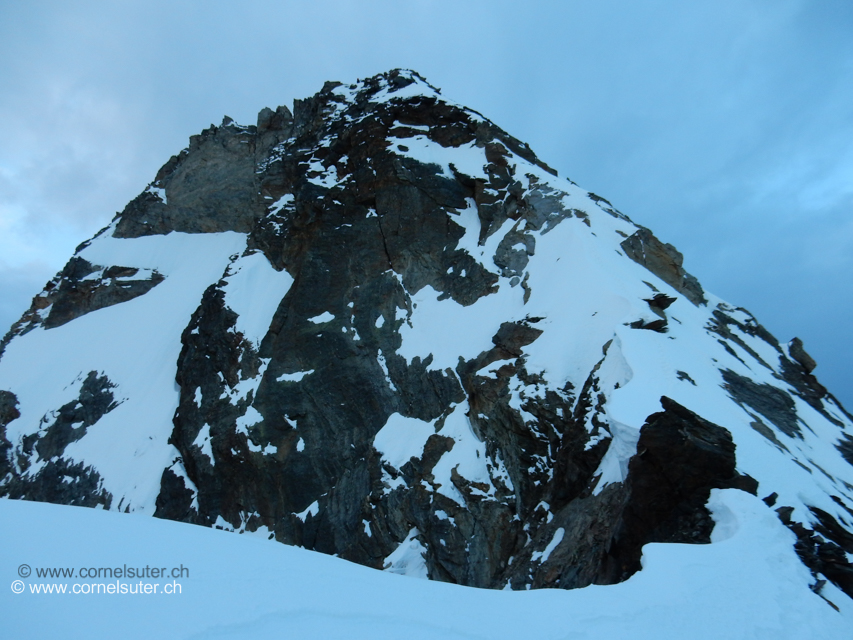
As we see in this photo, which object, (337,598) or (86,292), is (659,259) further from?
(86,292)

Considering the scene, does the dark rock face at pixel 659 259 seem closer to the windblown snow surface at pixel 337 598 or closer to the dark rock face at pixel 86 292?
the windblown snow surface at pixel 337 598

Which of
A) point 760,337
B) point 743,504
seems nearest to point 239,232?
point 760,337

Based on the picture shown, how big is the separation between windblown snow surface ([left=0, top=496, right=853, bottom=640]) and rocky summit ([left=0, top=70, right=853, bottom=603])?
168cm

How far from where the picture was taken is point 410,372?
24234 mm

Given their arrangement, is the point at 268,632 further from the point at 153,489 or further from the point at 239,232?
the point at 239,232

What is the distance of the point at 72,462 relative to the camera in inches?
1163

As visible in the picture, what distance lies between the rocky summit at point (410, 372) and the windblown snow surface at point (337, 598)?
1.68 metres

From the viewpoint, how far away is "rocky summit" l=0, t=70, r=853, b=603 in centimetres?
1173

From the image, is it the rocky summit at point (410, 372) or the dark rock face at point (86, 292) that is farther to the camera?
the dark rock face at point (86, 292)

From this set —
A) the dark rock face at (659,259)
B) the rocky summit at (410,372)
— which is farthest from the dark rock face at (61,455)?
the dark rock face at (659,259)

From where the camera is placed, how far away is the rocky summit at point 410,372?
1173 cm

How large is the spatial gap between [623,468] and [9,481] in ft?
121

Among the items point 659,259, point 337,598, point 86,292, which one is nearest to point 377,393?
point 659,259

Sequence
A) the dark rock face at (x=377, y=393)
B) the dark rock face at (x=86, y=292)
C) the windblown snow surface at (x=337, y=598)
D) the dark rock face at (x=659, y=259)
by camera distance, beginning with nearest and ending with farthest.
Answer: the windblown snow surface at (x=337, y=598)
the dark rock face at (x=377, y=393)
the dark rock face at (x=659, y=259)
the dark rock face at (x=86, y=292)
